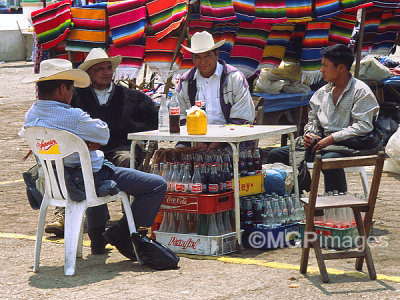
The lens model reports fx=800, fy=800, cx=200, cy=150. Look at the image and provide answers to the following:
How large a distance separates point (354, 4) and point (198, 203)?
11.5ft

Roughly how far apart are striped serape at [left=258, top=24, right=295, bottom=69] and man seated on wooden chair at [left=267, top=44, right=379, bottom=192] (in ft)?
7.34

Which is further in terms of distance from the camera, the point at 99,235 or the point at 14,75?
the point at 14,75

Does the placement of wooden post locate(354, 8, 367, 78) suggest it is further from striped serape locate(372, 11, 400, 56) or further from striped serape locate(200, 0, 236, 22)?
striped serape locate(200, 0, 236, 22)

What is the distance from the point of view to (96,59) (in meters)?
6.71

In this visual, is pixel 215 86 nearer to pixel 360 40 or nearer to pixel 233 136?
pixel 233 136

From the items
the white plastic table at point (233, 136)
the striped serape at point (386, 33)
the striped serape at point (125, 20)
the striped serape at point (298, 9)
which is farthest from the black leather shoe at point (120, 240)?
the striped serape at point (386, 33)

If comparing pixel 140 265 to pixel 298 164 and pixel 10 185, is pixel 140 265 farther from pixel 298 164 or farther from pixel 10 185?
pixel 10 185

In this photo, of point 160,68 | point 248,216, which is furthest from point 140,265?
point 160,68

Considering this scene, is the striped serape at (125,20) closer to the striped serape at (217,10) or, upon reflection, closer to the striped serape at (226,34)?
the striped serape at (217,10)

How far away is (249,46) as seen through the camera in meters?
8.62

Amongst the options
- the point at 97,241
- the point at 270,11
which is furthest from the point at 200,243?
the point at 270,11

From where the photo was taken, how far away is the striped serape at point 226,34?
8406 millimetres

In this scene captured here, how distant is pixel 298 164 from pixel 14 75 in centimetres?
1435

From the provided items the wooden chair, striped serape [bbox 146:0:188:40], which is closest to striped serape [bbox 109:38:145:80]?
striped serape [bbox 146:0:188:40]
